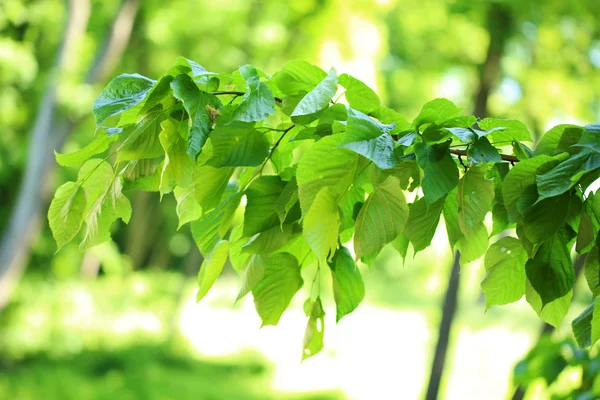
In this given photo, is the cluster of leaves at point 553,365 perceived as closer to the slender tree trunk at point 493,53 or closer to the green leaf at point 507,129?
the green leaf at point 507,129

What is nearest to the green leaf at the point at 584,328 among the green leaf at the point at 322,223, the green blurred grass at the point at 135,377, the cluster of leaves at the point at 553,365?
the green leaf at the point at 322,223

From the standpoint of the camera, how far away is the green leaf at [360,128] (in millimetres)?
467

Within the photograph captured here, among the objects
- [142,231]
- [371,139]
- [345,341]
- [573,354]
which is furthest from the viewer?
[142,231]

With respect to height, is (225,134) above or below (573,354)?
above

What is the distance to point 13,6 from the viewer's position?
4.44m

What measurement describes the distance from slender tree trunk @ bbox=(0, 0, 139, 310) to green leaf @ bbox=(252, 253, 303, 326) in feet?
14.1

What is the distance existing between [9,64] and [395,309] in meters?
7.67

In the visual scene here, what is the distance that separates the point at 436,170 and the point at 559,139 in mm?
107

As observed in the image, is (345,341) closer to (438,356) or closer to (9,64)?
(438,356)

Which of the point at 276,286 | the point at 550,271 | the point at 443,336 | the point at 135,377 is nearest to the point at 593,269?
the point at 550,271

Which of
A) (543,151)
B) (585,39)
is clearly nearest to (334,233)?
(543,151)

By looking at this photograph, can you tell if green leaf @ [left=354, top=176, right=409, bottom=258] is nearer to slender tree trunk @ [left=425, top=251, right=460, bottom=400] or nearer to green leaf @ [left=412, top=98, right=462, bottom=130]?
green leaf @ [left=412, top=98, right=462, bottom=130]

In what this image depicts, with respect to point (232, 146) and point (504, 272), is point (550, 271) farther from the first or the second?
point (232, 146)

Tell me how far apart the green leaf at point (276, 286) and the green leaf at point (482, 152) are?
19cm
